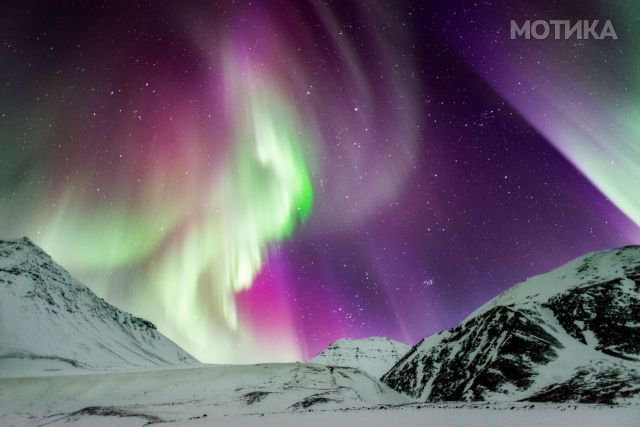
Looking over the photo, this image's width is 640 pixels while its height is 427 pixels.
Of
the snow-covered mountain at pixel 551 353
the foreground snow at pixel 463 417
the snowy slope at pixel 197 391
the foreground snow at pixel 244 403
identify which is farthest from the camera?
the snow-covered mountain at pixel 551 353

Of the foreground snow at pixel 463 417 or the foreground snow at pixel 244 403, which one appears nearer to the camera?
the foreground snow at pixel 463 417

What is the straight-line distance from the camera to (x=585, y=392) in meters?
112

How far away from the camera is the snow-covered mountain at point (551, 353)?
125 m

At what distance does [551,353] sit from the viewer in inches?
5994

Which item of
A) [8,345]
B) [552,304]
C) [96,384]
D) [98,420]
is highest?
[8,345]

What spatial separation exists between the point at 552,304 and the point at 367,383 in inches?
5381

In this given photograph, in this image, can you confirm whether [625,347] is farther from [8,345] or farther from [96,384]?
[8,345]

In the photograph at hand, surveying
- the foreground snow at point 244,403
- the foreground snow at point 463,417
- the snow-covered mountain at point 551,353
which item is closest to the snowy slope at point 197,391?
the foreground snow at point 244,403

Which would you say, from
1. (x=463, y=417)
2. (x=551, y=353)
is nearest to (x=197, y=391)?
(x=463, y=417)

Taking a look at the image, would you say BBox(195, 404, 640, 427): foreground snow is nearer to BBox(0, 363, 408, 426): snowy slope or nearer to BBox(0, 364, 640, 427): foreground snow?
BBox(0, 364, 640, 427): foreground snow

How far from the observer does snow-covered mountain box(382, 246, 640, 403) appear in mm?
125188

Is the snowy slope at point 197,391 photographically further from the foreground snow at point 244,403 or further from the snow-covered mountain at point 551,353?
the snow-covered mountain at point 551,353

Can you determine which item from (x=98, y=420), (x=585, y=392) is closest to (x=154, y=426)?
(x=98, y=420)

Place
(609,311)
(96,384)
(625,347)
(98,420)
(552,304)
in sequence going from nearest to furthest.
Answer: (98,420)
(96,384)
(625,347)
(609,311)
(552,304)
